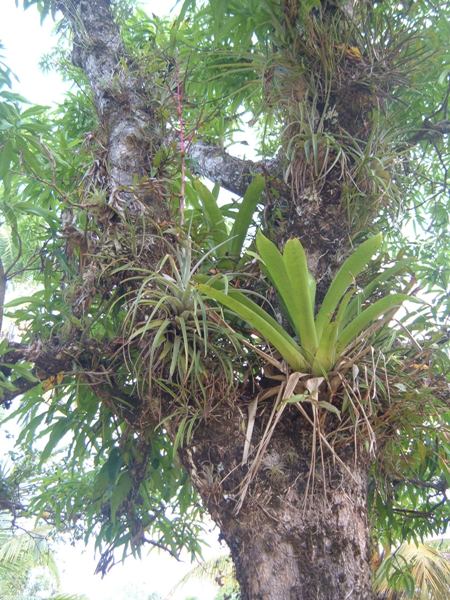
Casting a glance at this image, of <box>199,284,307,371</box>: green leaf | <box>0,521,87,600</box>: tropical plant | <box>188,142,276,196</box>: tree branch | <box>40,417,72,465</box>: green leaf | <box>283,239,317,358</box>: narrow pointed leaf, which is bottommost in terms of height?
<box>0,521,87,600</box>: tropical plant

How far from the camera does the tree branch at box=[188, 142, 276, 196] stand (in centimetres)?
213

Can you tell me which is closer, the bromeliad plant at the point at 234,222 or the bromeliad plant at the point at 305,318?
the bromeliad plant at the point at 305,318

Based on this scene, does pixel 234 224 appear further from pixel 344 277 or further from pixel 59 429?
pixel 59 429

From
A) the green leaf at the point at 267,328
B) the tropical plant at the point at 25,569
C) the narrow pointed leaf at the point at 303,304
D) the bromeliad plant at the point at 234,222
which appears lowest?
the tropical plant at the point at 25,569

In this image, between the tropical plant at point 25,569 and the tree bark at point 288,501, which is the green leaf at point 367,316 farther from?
the tropical plant at point 25,569

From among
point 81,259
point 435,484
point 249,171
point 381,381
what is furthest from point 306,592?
point 249,171

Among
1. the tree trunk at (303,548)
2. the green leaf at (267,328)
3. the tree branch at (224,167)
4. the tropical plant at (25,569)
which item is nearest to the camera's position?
the tree trunk at (303,548)

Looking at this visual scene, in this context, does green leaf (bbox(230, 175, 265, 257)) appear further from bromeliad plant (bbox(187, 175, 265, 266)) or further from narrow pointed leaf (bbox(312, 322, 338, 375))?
narrow pointed leaf (bbox(312, 322, 338, 375))

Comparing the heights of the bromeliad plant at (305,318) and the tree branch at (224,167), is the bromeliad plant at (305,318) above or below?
below

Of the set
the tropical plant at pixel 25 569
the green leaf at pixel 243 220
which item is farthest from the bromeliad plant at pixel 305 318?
the tropical plant at pixel 25 569

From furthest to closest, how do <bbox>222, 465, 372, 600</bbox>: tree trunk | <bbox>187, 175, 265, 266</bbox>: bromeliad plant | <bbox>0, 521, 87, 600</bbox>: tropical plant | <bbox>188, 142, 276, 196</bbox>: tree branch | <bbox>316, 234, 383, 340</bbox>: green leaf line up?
<bbox>0, 521, 87, 600</bbox>: tropical plant
<bbox>188, 142, 276, 196</bbox>: tree branch
<bbox>187, 175, 265, 266</bbox>: bromeliad plant
<bbox>316, 234, 383, 340</bbox>: green leaf
<bbox>222, 465, 372, 600</bbox>: tree trunk

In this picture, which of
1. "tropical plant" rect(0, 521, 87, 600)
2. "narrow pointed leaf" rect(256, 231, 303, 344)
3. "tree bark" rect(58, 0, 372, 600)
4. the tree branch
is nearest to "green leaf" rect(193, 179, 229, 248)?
"tree bark" rect(58, 0, 372, 600)

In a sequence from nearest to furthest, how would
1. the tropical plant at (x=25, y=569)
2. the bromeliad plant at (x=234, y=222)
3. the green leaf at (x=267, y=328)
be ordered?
the green leaf at (x=267, y=328)
the bromeliad plant at (x=234, y=222)
the tropical plant at (x=25, y=569)

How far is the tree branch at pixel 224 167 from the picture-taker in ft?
7.00
